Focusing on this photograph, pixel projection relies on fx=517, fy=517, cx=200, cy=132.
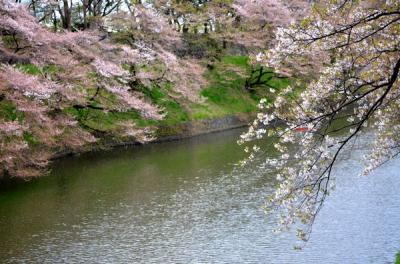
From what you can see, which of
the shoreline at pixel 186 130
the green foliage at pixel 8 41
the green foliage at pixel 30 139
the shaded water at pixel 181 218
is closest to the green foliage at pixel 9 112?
the green foliage at pixel 30 139

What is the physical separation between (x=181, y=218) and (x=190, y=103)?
16325mm

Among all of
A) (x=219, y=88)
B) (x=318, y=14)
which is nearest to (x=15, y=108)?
(x=318, y=14)

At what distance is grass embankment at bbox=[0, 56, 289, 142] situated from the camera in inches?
931

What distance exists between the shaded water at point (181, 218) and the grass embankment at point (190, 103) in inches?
154

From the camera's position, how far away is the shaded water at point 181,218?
1116cm

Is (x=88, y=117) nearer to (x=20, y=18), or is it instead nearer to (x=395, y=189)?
(x=20, y=18)

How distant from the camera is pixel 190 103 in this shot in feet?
97.6

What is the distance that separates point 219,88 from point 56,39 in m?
15.6

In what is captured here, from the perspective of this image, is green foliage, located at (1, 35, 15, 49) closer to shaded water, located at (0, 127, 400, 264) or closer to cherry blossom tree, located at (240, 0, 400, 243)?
shaded water, located at (0, 127, 400, 264)

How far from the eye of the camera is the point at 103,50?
24594 millimetres

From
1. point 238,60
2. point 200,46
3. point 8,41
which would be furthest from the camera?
point 238,60

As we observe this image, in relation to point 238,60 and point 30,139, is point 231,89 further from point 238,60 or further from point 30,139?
point 30,139

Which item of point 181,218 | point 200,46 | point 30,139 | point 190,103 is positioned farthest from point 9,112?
point 200,46

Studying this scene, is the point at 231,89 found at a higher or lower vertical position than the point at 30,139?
higher
